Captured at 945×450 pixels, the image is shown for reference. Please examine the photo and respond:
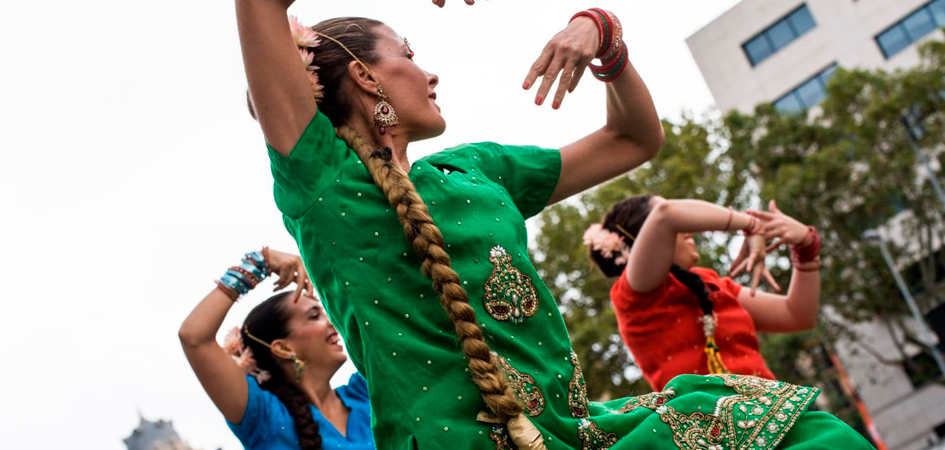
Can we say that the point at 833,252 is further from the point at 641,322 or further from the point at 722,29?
the point at 641,322

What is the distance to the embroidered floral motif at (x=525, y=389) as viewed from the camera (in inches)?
76.5

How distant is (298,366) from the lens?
4598 millimetres

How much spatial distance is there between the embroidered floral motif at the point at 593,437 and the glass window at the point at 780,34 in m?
35.5

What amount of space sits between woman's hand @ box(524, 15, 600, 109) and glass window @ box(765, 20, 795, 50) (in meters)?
35.1

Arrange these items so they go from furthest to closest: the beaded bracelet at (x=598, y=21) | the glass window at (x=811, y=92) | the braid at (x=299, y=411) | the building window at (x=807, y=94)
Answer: the glass window at (x=811, y=92) < the building window at (x=807, y=94) < the braid at (x=299, y=411) < the beaded bracelet at (x=598, y=21)

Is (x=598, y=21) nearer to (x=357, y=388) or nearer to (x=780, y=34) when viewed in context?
(x=357, y=388)

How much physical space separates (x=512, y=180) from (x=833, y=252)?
2384 centimetres

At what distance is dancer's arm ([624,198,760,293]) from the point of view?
3.82 metres

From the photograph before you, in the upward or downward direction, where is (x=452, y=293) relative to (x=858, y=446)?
upward

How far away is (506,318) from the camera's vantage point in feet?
6.75

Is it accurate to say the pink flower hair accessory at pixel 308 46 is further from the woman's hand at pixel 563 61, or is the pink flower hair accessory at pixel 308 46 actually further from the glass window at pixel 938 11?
the glass window at pixel 938 11

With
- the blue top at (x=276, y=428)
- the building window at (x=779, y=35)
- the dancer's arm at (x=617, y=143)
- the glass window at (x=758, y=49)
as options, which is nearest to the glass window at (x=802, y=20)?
the building window at (x=779, y=35)

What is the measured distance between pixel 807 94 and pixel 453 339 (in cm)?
3503

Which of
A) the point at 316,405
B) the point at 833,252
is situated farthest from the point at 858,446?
the point at 833,252
